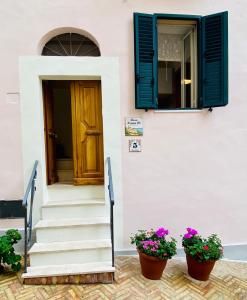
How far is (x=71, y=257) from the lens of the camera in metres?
2.73

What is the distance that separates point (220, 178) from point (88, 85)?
252cm

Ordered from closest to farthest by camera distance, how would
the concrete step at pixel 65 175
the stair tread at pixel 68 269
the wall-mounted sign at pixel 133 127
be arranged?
the stair tread at pixel 68 269, the wall-mounted sign at pixel 133 127, the concrete step at pixel 65 175

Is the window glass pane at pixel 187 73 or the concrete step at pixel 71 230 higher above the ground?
the window glass pane at pixel 187 73

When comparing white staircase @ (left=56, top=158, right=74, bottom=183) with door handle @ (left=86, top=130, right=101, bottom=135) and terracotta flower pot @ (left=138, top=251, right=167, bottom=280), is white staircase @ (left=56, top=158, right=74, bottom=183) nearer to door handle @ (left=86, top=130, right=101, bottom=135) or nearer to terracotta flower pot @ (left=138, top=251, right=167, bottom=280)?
door handle @ (left=86, top=130, right=101, bottom=135)

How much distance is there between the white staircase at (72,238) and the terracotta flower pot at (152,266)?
393 millimetres

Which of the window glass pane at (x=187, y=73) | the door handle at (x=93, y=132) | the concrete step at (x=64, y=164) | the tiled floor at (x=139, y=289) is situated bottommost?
the tiled floor at (x=139, y=289)

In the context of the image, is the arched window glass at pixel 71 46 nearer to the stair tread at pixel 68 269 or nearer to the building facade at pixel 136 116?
the building facade at pixel 136 116

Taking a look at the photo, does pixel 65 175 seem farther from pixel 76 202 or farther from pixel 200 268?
pixel 200 268

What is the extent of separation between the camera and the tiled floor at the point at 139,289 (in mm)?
2400

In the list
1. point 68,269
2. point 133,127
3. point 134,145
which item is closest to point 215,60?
point 133,127

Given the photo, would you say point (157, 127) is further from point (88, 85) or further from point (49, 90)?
point (49, 90)

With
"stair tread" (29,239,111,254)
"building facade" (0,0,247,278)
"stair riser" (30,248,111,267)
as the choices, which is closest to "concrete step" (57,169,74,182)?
"building facade" (0,0,247,278)

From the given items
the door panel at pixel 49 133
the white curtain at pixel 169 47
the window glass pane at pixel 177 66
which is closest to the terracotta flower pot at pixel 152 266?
the door panel at pixel 49 133

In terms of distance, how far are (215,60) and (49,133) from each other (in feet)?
9.16
